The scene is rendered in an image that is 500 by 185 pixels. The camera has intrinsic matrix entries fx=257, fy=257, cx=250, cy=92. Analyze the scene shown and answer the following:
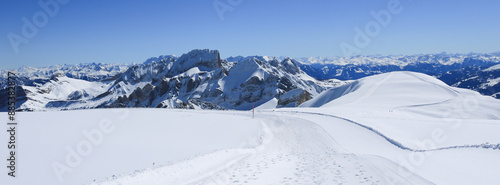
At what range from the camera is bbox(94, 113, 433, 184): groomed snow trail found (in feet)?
32.0

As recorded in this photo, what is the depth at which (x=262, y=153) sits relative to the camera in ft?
48.2

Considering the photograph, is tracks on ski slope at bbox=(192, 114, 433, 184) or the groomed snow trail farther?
the groomed snow trail

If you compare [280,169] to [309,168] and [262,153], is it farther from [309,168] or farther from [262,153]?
[262,153]

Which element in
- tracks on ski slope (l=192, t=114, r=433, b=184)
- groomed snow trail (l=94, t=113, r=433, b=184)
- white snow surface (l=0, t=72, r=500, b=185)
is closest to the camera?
tracks on ski slope (l=192, t=114, r=433, b=184)

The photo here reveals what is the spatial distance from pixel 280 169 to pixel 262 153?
345 centimetres

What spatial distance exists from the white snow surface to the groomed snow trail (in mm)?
37

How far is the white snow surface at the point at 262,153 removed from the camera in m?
9.98

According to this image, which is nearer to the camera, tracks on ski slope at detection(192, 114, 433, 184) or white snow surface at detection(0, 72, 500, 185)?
tracks on ski slope at detection(192, 114, 433, 184)

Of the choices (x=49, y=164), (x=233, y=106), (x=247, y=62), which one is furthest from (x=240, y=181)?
(x=247, y=62)

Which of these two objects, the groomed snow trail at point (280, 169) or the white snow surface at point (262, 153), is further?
the white snow surface at point (262, 153)

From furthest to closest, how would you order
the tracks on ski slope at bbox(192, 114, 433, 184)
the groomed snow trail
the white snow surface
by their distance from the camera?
the white snow surface, the groomed snow trail, the tracks on ski slope at bbox(192, 114, 433, 184)

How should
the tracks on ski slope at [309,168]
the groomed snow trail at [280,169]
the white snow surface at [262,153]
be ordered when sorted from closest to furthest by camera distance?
the tracks on ski slope at [309,168] < the groomed snow trail at [280,169] < the white snow surface at [262,153]

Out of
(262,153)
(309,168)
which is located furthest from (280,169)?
(262,153)

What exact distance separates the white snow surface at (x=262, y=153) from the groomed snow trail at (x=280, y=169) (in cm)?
4
